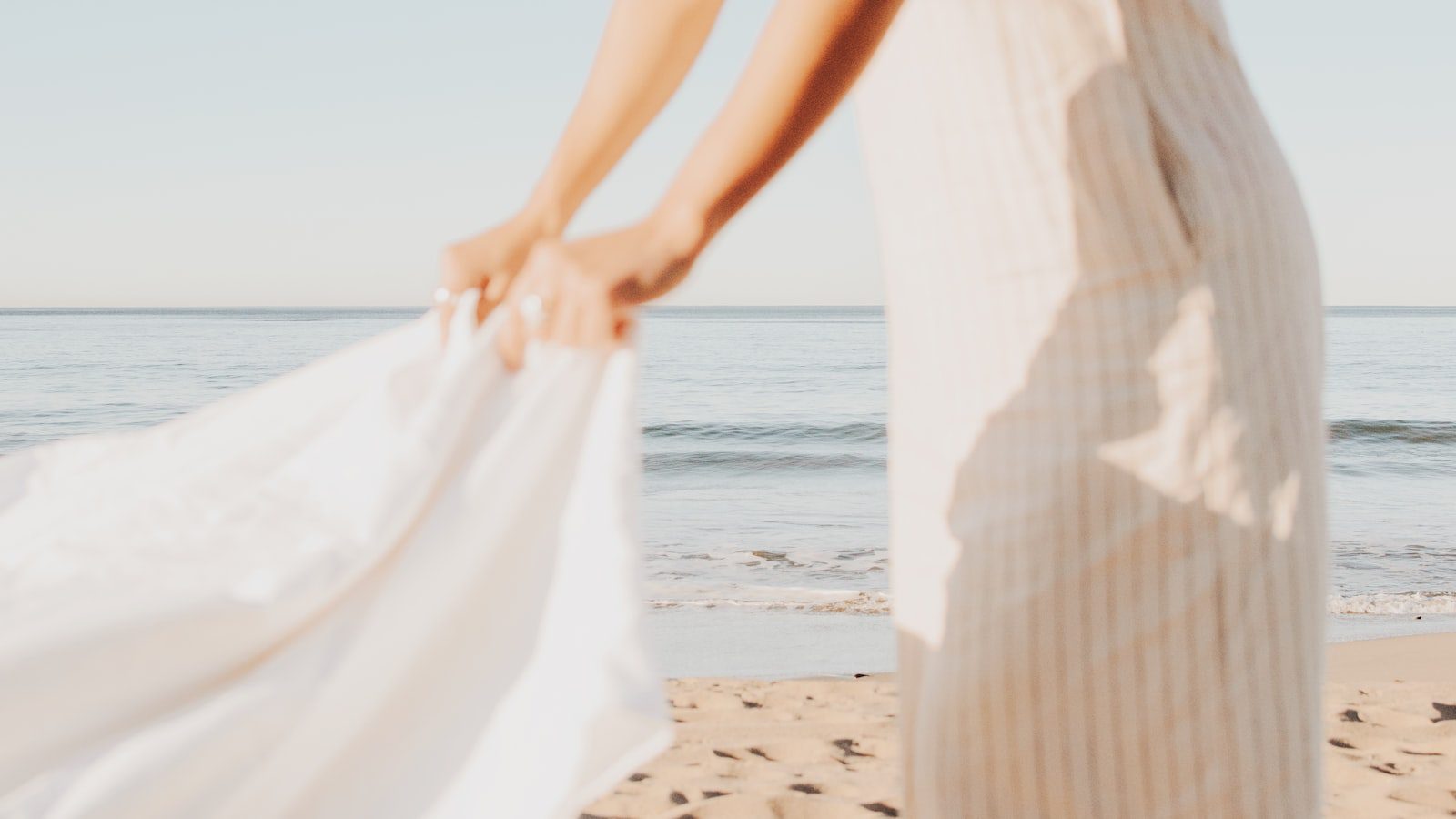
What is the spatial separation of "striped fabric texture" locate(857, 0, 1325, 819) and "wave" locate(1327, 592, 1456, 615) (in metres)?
6.35

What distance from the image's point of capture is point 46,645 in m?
0.93

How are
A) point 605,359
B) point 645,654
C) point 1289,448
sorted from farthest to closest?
point 1289,448 → point 605,359 → point 645,654

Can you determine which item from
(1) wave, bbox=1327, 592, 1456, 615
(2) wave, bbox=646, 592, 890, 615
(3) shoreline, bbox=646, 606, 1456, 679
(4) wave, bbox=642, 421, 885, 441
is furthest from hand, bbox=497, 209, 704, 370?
(4) wave, bbox=642, 421, 885, 441

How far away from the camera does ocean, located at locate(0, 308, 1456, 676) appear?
258 inches

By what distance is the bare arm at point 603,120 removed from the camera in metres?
1.33

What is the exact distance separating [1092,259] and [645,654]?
54 cm

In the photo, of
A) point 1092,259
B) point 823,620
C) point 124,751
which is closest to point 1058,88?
point 1092,259

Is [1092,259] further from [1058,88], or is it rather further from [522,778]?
[522,778]

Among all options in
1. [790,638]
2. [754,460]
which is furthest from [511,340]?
[754,460]

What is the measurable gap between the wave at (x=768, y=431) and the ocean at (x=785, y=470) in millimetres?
52

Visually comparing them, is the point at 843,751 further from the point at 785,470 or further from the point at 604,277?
the point at 785,470

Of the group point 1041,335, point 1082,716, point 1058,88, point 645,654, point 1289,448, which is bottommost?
point 1082,716

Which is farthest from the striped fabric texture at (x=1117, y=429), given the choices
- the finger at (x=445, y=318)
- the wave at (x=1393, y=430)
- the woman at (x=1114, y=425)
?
the wave at (x=1393, y=430)

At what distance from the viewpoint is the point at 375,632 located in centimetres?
→ 98
